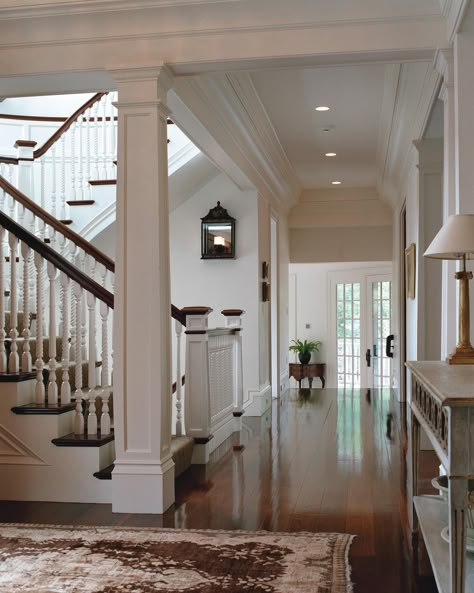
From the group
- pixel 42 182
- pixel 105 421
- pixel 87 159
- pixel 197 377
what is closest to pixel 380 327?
pixel 87 159

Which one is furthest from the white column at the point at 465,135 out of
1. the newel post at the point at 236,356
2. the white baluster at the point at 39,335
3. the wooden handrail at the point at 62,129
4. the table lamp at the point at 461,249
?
the wooden handrail at the point at 62,129

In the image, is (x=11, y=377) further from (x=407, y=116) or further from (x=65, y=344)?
(x=407, y=116)

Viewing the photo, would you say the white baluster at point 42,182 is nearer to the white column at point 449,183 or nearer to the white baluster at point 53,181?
the white baluster at point 53,181

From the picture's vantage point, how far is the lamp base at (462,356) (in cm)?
290

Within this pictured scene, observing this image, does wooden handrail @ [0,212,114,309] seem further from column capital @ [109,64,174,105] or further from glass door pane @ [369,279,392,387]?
glass door pane @ [369,279,392,387]

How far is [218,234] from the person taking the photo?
823cm

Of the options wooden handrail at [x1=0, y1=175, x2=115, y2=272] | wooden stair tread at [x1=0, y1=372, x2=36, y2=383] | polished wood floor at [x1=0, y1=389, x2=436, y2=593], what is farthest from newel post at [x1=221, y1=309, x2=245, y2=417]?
wooden stair tread at [x1=0, y1=372, x2=36, y2=383]

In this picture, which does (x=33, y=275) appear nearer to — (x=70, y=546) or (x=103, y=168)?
(x=103, y=168)

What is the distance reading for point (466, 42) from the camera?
367cm

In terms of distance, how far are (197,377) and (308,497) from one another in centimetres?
147

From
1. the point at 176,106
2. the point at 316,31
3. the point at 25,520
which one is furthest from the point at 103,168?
the point at 25,520

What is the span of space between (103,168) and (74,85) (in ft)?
9.67

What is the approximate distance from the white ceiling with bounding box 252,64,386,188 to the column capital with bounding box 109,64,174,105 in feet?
3.43

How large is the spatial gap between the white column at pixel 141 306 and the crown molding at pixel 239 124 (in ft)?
2.31
